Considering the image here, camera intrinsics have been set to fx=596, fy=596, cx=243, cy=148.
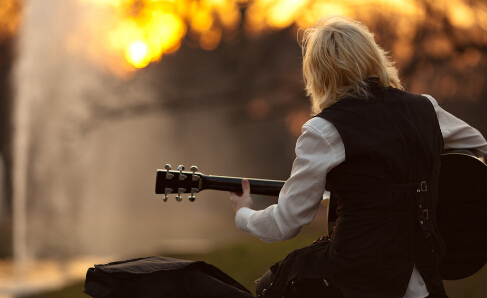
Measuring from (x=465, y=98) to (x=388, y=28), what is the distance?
5.10 ft

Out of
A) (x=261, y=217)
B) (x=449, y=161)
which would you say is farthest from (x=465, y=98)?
(x=261, y=217)

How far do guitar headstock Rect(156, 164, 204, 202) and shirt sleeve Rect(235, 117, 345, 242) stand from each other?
2.04 feet

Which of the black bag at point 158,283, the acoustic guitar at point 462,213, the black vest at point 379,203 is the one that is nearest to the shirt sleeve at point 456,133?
the acoustic guitar at point 462,213

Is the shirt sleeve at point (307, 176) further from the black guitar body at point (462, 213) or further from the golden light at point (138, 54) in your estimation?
the golden light at point (138, 54)

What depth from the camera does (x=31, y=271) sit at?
805 centimetres

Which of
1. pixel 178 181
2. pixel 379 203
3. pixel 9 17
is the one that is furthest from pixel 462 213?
pixel 9 17

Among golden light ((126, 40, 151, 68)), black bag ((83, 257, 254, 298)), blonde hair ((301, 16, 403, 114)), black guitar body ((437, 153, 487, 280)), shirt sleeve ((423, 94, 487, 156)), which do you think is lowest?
black bag ((83, 257, 254, 298))

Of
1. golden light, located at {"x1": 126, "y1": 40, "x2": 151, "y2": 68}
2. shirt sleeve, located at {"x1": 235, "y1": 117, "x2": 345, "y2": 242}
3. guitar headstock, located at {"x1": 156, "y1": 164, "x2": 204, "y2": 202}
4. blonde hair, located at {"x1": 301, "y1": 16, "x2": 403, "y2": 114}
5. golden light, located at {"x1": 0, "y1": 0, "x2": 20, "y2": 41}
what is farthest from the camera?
golden light, located at {"x1": 126, "y1": 40, "x2": 151, "y2": 68}

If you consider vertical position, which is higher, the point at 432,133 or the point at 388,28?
the point at 388,28

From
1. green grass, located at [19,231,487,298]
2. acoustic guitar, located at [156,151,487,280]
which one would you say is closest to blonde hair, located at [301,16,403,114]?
acoustic guitar, located at [156,151,487,280]

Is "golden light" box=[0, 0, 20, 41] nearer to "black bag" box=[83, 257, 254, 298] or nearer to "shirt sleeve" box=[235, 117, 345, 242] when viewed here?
"black bag" box=[83, 257, 254, 298]

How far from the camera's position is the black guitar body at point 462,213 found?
2.27m

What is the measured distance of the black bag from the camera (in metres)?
2.14

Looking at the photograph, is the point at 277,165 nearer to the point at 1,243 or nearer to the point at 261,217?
the point at 1,243
